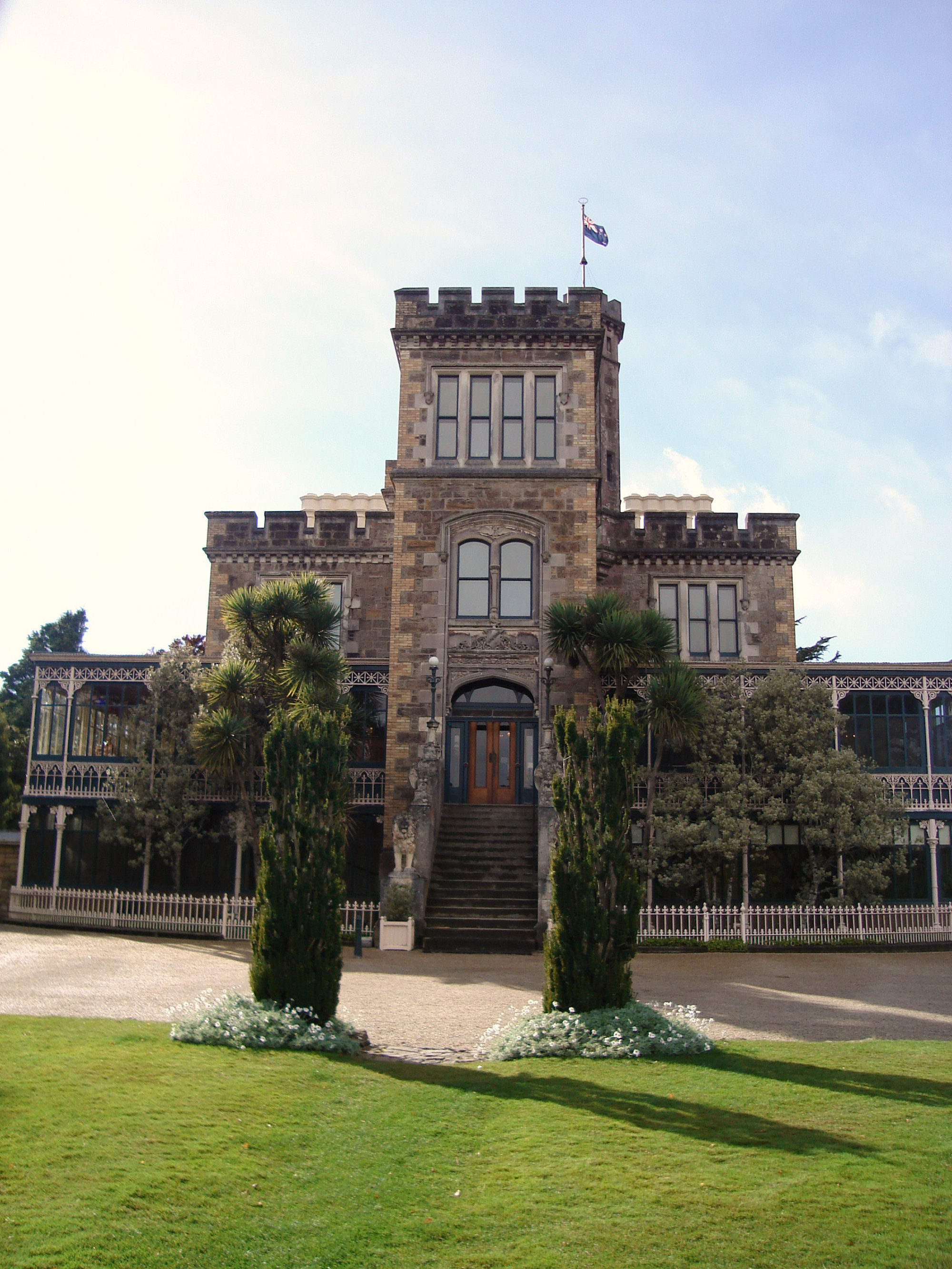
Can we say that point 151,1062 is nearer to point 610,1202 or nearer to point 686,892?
point 610,1202

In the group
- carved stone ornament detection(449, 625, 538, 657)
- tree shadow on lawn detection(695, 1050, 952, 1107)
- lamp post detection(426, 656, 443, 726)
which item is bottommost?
tree shadow on lawn detection(695, 1050, 952, 1107)

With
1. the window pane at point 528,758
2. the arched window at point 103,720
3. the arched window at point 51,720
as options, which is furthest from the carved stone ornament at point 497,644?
the arched window at point 51,720

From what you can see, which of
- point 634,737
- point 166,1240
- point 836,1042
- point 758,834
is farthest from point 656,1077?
point 758,834

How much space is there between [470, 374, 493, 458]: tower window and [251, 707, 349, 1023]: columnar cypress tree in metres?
16.5

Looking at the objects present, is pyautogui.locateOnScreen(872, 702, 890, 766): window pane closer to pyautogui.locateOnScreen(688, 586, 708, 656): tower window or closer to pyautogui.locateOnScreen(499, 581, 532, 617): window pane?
pyautogui.locateOnScreen(688, 586, 708, 656): tower window

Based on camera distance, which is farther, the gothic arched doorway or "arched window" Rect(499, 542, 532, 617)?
"arched window" Rect(499, 542, 532, 617)

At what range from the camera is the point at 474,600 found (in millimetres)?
28625

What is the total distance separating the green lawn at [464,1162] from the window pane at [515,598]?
716 inches

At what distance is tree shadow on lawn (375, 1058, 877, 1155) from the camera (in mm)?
8117

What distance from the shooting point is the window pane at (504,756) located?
2797 centimetres

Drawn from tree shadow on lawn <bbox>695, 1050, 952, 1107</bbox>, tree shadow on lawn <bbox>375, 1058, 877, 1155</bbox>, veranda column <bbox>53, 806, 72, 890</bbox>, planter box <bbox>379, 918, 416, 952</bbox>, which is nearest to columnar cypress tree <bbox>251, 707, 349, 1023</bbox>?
tree shadow on lawn <bbox>375, 1058, 877, 1155</bbox>

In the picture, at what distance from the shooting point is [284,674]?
983 inches

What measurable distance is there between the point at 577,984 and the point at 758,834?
13.4 m

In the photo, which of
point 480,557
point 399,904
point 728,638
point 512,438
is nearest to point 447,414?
point 512,438
